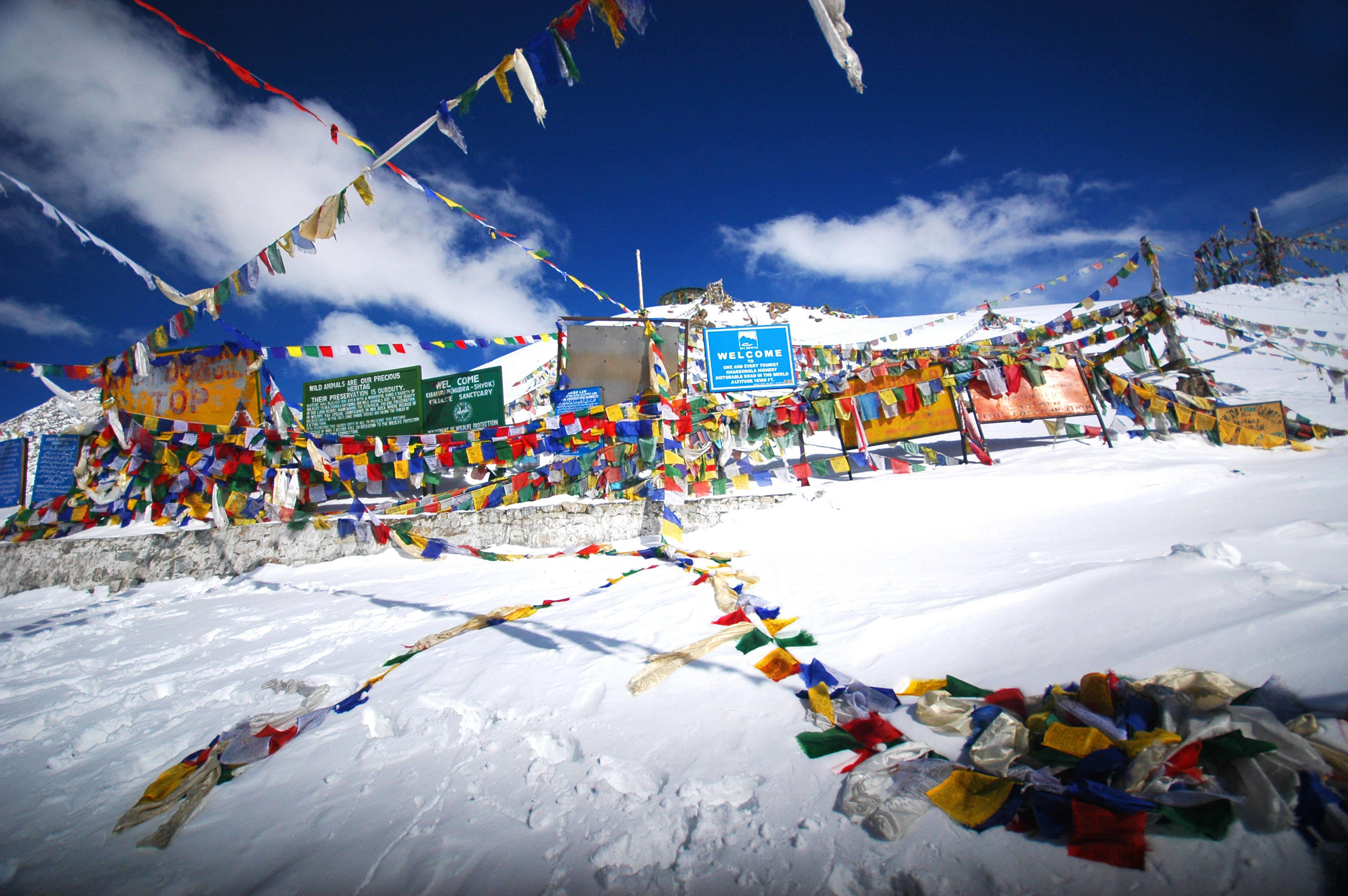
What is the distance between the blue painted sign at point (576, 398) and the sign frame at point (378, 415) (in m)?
3.20

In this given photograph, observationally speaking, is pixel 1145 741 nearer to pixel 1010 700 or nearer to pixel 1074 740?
pixel 1074 740

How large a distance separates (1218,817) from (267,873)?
2.57m

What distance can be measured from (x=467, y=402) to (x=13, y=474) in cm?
1057

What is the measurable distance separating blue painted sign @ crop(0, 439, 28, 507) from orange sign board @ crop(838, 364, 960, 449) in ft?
60.2

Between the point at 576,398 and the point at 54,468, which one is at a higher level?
the point at 54,468

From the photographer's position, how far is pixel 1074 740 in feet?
5.15

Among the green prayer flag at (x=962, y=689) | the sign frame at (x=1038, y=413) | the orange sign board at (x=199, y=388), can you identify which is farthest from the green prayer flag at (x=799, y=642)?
the orange sign board at (x=199, y=388)

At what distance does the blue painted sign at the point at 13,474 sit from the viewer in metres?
11.9

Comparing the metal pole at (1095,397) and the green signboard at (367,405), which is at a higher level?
the green signboard at (367,405)

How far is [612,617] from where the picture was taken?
374 centimetres

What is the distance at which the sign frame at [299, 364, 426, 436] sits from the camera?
39.6 ft

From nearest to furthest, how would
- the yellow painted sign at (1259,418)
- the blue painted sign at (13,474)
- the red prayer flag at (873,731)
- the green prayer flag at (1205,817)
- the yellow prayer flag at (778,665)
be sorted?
the green prayer flag at (1205,817) < the red prayer flag at (873,731) < the yellow prayer flag at (778,665) < the yellow painted sign at (1259,418) < the blue painted sign at (13,474)

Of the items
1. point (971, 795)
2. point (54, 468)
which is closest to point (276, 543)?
point (971, 795)

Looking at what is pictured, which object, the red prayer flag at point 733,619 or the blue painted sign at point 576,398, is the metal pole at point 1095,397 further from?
the blue painted sign at point 576,398
